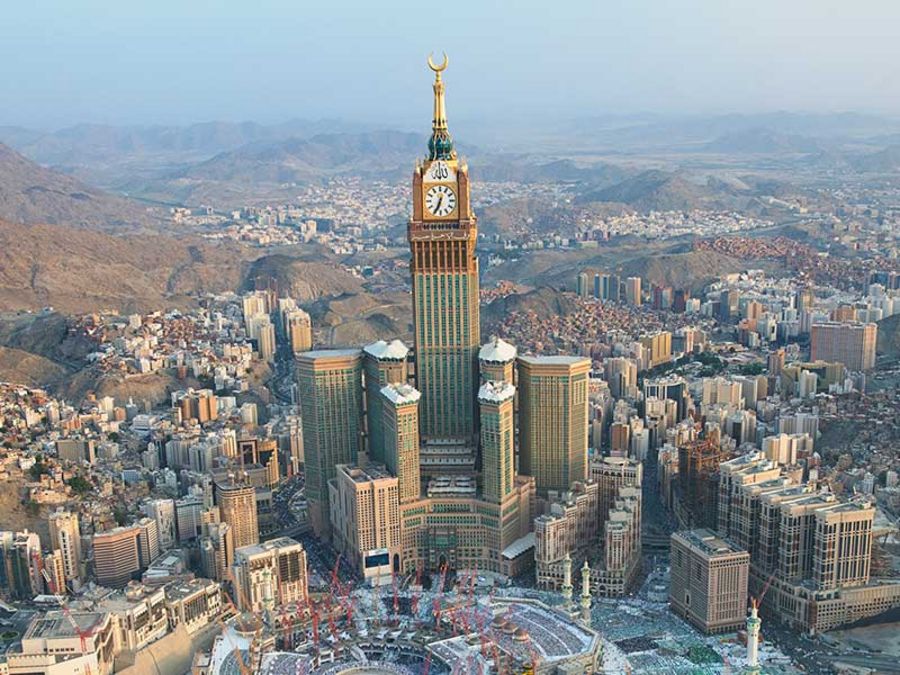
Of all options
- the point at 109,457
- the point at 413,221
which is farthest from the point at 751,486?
the point at 109,457

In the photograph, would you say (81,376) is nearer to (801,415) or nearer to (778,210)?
(801,415)

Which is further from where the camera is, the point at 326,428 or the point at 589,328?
the point at 589,328

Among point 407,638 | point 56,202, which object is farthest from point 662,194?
point 407,638

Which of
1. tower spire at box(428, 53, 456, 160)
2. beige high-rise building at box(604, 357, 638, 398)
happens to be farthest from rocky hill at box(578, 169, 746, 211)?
tower spire at box(428, 53, 456, 160)

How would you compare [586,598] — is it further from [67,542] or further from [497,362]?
[67,542]

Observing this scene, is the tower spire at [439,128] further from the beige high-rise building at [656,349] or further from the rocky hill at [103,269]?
the rocky hill at [103,269]

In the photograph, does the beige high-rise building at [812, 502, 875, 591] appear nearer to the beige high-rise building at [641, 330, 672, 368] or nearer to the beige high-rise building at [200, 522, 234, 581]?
the beige high-rise building at [200, 522, 234, 581]
